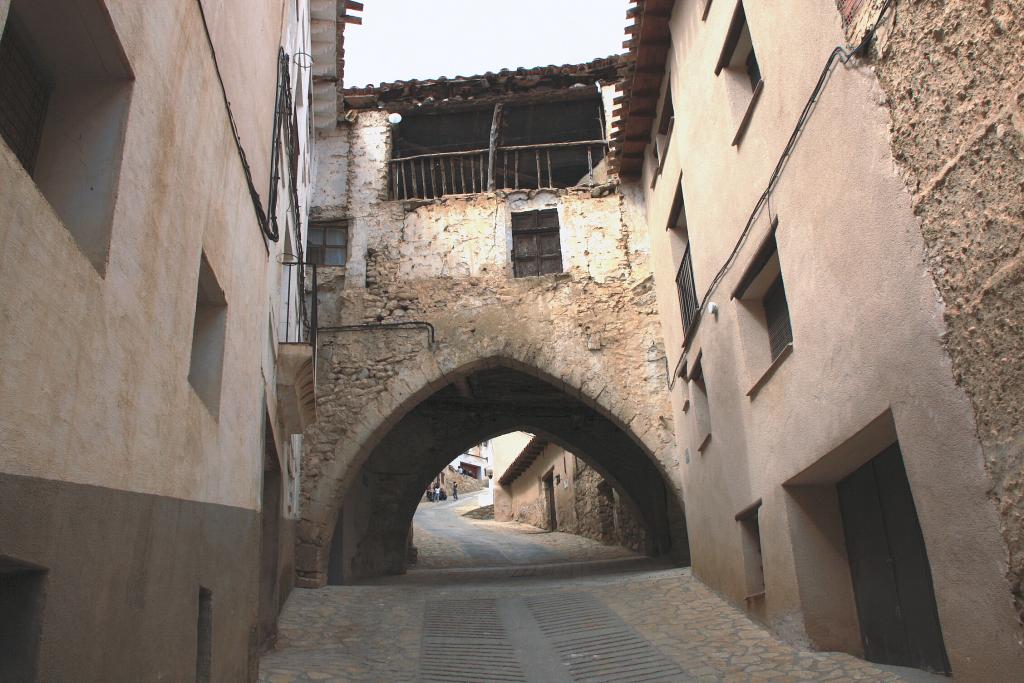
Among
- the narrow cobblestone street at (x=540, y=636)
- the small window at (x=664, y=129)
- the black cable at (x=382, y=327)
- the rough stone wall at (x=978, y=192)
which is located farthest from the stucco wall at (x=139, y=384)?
the black cable at (x=382, y=327)

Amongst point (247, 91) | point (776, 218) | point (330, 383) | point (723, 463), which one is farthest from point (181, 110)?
point (330, 383)

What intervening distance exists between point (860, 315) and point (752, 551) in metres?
3.22

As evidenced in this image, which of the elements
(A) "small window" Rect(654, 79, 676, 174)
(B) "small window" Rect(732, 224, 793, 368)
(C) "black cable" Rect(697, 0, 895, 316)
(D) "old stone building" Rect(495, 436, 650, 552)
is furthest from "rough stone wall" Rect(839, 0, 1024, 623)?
(D) "old stone building" Rect(495, 436, 650, 552)

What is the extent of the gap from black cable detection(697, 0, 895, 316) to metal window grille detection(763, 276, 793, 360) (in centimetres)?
43

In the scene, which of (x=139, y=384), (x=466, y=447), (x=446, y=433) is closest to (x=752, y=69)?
(x=139, y=384)

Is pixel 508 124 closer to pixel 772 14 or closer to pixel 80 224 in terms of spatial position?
pixel 772 14

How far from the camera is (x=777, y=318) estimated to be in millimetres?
6152

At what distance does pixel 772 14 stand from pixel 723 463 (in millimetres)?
3949

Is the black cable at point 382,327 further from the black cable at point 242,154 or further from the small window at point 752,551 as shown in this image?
the small window at point 752,551

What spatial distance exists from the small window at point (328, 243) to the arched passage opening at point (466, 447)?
2.57 metres

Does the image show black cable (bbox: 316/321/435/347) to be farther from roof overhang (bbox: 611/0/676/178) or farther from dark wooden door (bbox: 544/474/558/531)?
dark wooden door (bbox: 544/474/558/531)

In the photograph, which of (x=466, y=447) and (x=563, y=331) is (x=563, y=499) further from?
(x=563, y=331)

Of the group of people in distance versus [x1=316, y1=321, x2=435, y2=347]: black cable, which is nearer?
[x1=316, y1=321, x2=435, y2=347]: black cable

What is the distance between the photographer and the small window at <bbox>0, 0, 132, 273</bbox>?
245 cm
